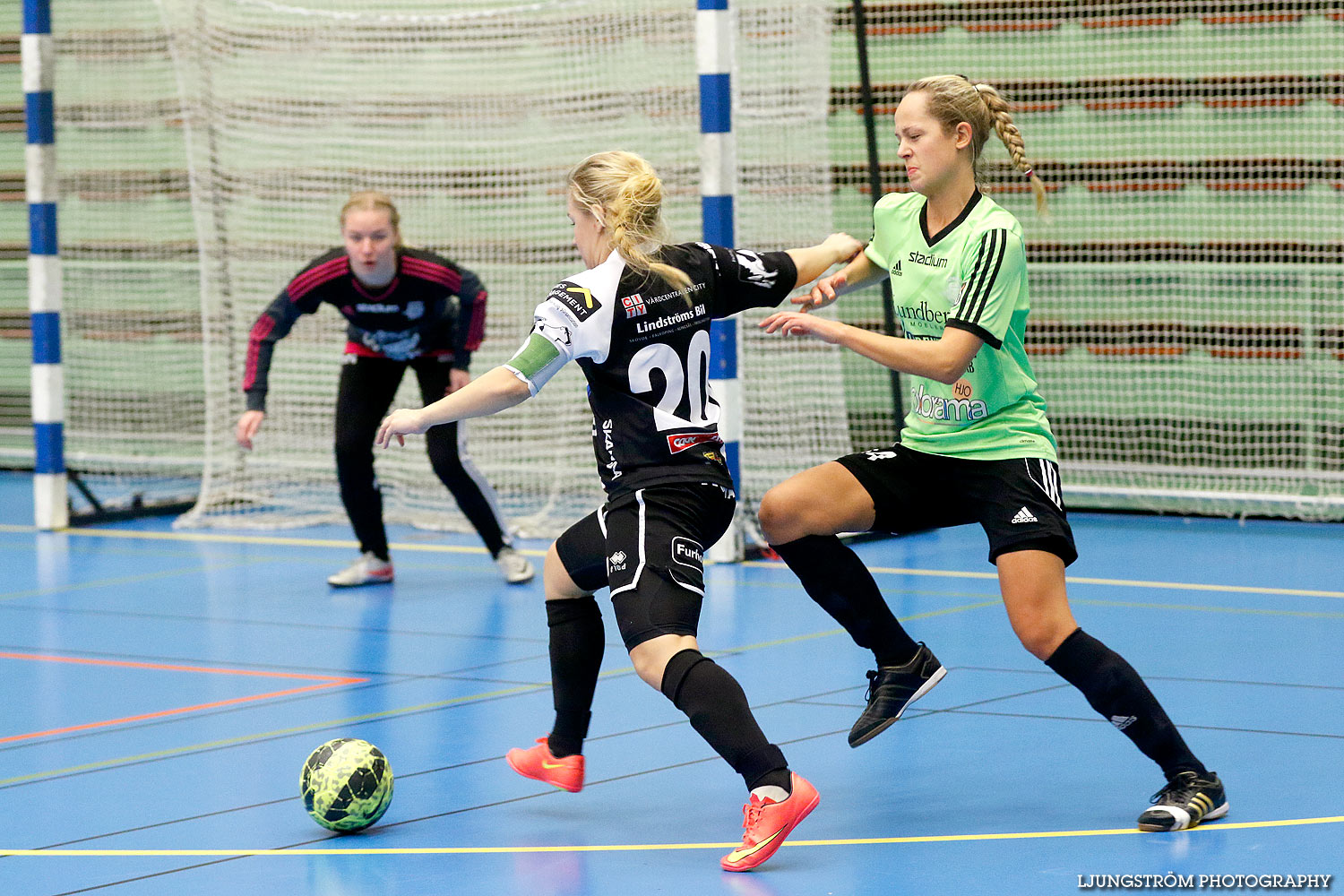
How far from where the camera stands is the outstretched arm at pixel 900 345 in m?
3.51

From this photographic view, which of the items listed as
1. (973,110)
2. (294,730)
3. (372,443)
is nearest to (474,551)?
(372,443)

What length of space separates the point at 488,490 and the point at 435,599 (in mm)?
570

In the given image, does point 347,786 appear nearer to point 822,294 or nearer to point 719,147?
point 822,294

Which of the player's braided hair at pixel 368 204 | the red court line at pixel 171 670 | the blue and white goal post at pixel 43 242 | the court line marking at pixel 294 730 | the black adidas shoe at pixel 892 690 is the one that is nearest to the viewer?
the black adidas shoe at pixel 892 690

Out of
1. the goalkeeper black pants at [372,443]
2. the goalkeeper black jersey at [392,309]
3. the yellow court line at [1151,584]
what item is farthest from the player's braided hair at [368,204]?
the yellow court line at [1151,584]

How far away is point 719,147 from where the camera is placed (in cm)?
744

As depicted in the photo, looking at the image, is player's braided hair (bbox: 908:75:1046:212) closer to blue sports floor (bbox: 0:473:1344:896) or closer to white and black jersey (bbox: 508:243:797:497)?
white and black jersey (bbox: 508:243:797:497)

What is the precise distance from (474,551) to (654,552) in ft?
15.7

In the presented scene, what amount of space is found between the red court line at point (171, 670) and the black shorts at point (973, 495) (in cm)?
208

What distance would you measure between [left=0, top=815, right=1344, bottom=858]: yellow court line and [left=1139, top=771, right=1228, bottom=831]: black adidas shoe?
0.02 metres

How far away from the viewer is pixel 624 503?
363 centimetres

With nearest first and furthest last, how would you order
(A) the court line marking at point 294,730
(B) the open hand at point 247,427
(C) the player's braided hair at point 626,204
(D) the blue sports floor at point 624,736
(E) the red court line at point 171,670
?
(D) the blue sports floor at point 624,736, (C) the player's braided hair at point 626,204, (A) the court line marking at point 294,730, (E) the red court line at point 171,670, (B) the open hand at point 247,427

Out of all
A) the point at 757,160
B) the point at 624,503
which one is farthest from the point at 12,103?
the point at 624,503

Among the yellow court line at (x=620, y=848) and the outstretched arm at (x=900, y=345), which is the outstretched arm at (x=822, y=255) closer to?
the outstretched arm at (x=900, y=345)
